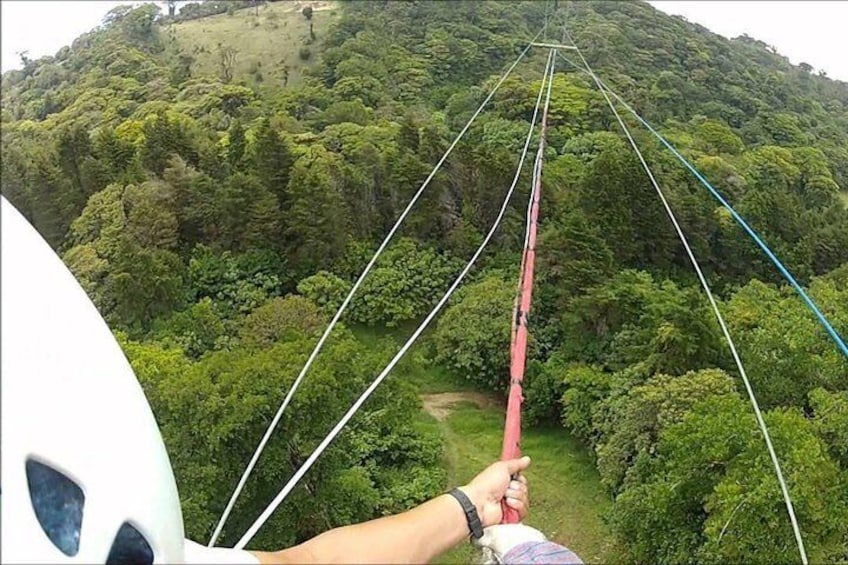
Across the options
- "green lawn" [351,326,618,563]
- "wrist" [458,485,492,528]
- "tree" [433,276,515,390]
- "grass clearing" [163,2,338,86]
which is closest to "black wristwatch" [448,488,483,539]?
"wrist" [458,485,492,528]

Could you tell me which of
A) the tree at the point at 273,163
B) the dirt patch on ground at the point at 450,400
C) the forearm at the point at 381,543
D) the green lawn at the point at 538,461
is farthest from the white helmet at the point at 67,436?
the tree at the point at 273,163

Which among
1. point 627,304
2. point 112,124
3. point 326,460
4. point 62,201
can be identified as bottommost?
point 326,460

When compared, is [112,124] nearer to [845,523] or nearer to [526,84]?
[526,84]

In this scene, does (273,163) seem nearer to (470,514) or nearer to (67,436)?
(470,514)

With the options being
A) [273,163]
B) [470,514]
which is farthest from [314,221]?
[470,514]

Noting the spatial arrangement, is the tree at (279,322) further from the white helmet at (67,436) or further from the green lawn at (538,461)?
the white helmet at (67,436)

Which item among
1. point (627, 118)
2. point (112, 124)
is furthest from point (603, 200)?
point (112, 124)
